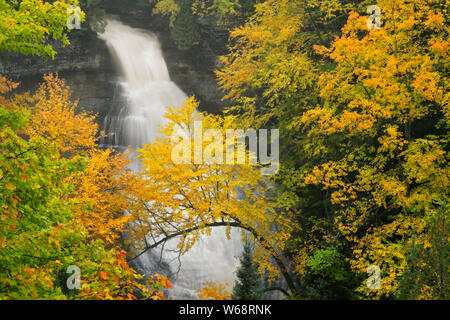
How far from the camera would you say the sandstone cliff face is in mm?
23266

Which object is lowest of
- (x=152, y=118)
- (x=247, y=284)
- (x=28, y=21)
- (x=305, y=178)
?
(x=247, y=284)

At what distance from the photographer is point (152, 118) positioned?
2192cm

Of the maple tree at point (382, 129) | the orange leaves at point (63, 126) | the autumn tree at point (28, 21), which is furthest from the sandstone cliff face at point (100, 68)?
the autumn tree at point (28, 21)

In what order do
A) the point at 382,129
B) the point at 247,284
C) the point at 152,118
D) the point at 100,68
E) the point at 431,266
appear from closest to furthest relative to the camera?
1. the point at 431,266
2. the point at 382,129
3. the point at 247,284
4. the point at 152,118
5. the point at 100,68

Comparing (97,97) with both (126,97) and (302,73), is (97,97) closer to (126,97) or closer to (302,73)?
(126,97)

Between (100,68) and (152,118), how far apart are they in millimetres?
6152

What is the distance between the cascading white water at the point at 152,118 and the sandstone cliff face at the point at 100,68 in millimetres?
887

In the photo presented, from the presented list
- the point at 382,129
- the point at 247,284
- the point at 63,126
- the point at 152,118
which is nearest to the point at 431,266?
the point at 382,129

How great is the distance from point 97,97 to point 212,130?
1510 centimetres

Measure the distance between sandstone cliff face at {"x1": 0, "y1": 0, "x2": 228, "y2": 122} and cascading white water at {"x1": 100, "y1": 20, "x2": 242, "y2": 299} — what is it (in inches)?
34.9

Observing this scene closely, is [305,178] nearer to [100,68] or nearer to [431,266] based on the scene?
[431,266]

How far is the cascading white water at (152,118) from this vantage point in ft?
50.9

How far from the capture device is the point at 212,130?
36.9ft

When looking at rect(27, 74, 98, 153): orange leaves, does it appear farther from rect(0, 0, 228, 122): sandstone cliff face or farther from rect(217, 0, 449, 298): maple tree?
rect(217, 0, 449, 298): maple tree
